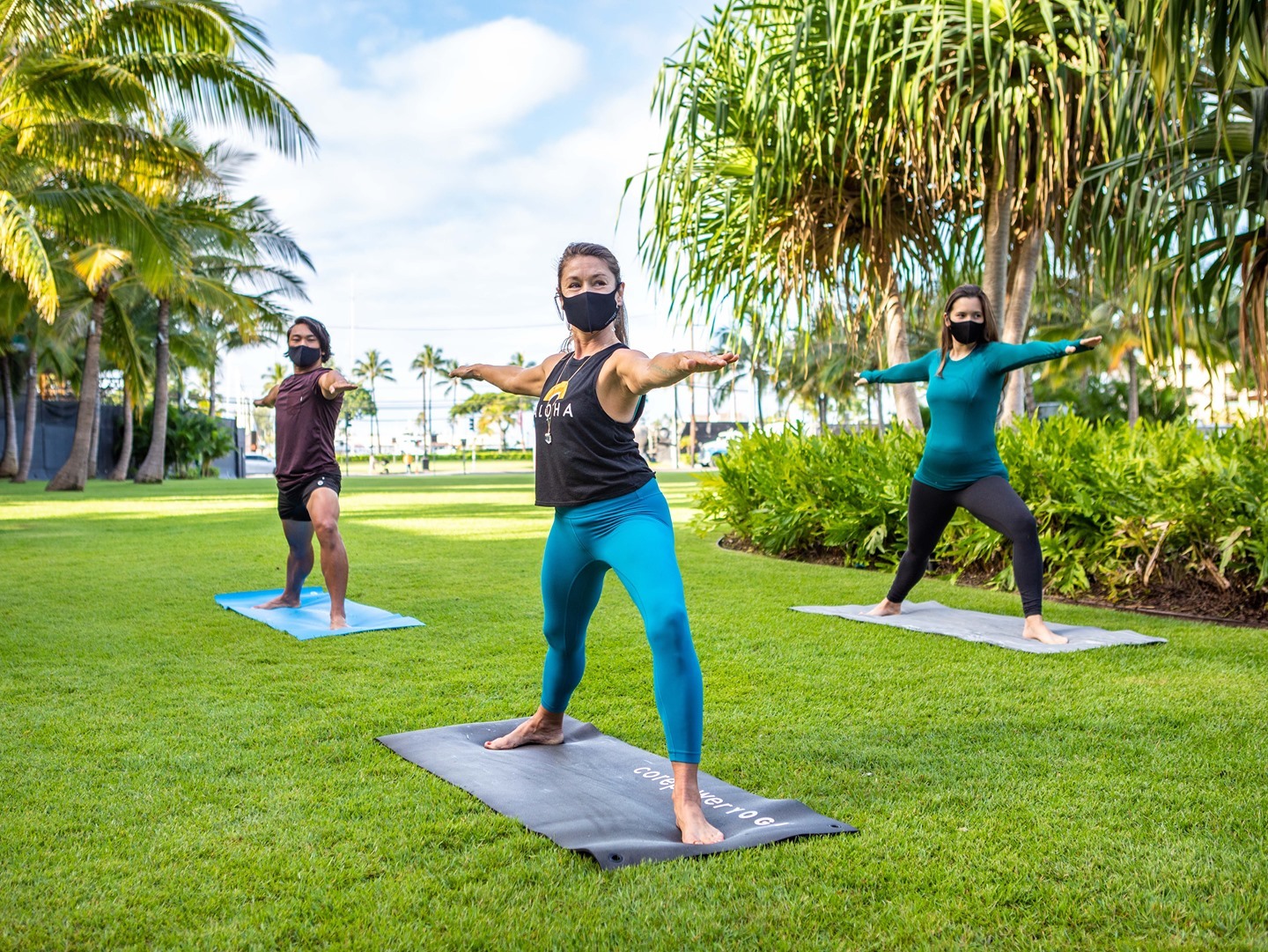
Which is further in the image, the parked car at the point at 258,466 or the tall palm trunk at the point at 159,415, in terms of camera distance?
the parked car at the point at 258,466

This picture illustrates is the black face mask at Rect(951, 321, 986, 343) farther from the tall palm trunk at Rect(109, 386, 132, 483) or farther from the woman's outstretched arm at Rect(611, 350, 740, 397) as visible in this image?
the tall palm trunk at Rect(109, 386, 132, 483)

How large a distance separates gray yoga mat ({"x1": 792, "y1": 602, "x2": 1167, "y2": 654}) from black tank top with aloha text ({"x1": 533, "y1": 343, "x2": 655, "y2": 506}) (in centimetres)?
305

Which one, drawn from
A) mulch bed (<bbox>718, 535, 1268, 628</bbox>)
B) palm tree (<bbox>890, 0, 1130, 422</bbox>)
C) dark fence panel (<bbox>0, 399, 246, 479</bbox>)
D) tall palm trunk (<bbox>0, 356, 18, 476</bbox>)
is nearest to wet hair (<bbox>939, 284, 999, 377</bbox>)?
palm tree (<bbox>890, 0, 1130, 422</bbox>)

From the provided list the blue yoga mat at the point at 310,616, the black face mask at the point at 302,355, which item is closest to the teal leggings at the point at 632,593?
the blue yoga mat at the point at 310,616

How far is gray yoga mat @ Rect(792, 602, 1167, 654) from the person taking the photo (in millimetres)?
5613

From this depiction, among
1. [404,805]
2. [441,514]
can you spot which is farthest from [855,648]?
[441,514]

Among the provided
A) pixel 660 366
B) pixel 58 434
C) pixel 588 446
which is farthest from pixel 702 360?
pixel 58 434

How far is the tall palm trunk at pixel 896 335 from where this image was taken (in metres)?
9.55

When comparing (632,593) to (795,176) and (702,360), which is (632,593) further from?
(795,176)

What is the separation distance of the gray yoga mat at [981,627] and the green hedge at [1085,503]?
1018mm

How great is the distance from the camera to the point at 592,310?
3.43m

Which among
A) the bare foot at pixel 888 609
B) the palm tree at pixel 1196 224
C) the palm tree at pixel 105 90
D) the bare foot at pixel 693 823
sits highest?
the palm tree at pixel 105 90

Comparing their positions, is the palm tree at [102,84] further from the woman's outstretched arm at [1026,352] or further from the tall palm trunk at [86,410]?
the woman's outstretched arm at [1026,352]

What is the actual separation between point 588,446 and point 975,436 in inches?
130
